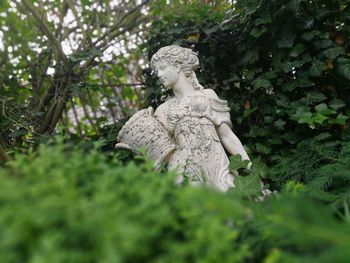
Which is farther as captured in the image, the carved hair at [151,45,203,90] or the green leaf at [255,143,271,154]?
the green leaf at [255,143,271,154]

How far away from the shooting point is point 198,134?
1.99m

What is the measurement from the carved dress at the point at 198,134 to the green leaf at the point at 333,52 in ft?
2.86

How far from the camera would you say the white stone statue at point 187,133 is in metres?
1.94

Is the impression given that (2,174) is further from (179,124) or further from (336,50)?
(336,50)

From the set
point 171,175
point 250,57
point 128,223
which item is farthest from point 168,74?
point 128,223

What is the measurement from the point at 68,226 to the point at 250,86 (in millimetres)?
2512

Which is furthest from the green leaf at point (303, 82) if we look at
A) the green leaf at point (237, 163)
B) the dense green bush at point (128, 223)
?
the dense green bush at point (128, 223)

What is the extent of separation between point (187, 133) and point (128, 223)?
57.6 inches

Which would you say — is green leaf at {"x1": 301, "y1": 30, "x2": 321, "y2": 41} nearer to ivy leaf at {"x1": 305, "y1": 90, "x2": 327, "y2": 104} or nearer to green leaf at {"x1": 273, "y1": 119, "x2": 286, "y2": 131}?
ivy leaf at {"x1": 305, "y1": 90, "x2": 327, "y2": 104}

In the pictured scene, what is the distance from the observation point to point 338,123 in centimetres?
244

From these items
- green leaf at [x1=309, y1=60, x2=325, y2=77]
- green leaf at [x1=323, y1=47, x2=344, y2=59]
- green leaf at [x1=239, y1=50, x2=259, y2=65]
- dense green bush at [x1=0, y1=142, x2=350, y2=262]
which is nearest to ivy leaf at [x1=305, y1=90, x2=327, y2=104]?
green leaf at [x1=309, y1=60, x2=325, y2=77]

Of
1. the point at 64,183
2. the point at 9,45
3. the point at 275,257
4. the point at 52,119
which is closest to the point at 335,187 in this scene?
the point at 275,257

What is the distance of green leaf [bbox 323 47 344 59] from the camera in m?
2.54

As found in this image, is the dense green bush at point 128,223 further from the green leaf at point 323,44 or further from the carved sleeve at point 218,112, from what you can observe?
the green leaf at point 323,44
